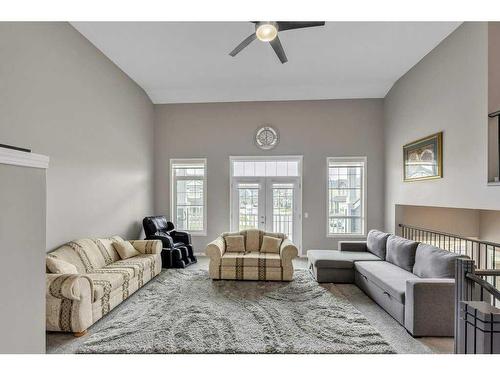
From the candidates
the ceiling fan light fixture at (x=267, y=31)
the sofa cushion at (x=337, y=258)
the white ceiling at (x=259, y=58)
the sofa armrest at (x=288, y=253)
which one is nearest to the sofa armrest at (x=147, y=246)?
the sofa armrest at (x=288, y=253)

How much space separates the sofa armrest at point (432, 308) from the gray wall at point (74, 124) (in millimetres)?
4227

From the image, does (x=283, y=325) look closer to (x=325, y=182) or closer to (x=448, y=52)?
(x=325, y=182)

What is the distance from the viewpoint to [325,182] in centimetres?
600

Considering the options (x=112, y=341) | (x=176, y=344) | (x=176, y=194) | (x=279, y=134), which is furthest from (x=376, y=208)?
(x=112, y=341)

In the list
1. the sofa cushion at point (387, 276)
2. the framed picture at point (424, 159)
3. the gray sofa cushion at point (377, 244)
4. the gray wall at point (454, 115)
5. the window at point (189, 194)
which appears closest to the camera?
the sofa cushion at point (387, 276)

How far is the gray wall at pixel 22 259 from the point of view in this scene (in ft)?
4.06

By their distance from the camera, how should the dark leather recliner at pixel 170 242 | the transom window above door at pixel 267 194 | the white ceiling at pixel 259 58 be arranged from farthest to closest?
the transom window above door at pixel 267 194, the dark leather recliner at pixel 170 242, the white ceiling at pixel 259 58

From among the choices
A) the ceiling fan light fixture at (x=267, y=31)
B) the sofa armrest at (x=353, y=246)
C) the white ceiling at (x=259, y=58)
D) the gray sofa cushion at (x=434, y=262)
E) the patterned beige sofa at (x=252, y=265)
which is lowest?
the patterned beige sofa at (x=252, y=265)

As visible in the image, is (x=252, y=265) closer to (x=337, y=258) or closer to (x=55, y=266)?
(x=337, y=258)

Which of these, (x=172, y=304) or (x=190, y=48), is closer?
(x=172, y=304)

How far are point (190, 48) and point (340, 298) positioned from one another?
4.45 m

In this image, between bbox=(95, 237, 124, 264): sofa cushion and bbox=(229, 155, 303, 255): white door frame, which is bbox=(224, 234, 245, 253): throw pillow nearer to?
bbox=(229, 155, 303, 255): white door frame

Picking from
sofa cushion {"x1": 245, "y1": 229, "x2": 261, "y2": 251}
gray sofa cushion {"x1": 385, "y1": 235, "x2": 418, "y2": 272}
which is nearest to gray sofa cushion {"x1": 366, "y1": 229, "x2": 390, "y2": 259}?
gray sofa cushion {"x1": 385, "y1": 235, "x2": 418, "y2": 272}

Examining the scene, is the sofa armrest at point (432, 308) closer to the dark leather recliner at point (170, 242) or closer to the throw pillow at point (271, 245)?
the throw pillow at point (271, 245)
